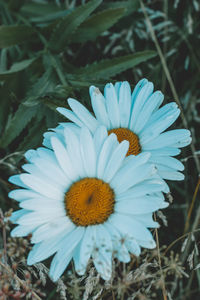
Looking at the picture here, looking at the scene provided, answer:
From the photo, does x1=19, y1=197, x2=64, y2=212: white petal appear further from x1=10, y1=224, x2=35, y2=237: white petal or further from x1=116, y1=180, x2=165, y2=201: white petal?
x1=116, y1=180, x2=165, y2=201: white petal

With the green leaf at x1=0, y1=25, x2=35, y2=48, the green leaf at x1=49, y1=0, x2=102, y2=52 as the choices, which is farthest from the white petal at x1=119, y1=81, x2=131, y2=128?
the green leaf at x1=0, y1=25, x2=35, y2=48

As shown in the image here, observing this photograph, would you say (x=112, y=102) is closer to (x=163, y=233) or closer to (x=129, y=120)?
(x=129, y=120)

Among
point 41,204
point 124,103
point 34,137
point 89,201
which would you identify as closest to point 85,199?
point 89,201

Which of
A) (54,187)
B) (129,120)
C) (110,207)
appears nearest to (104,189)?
(110,207)

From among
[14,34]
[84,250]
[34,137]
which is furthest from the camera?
[14,34]

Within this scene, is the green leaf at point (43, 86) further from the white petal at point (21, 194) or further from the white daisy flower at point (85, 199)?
the white petal at point (21, 194)

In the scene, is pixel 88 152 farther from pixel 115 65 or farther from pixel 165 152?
pixel 115 65
